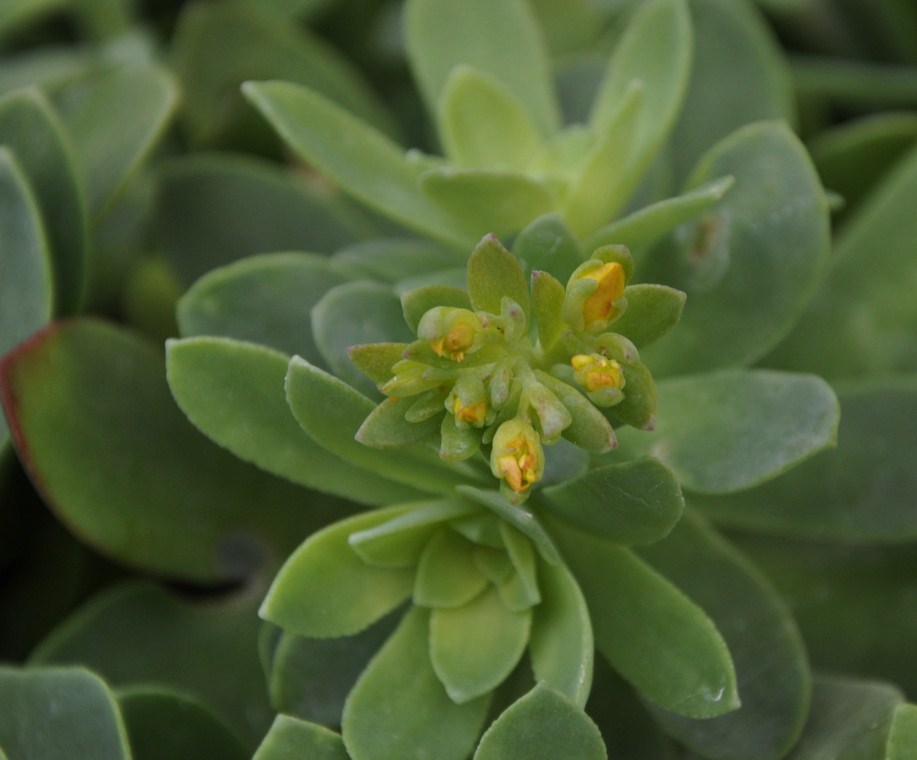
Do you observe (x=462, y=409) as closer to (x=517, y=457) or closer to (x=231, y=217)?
(x=517, y=457)

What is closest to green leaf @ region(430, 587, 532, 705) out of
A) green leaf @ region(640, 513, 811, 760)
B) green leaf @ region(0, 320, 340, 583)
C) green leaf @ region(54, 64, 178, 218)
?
green leaf @ region(640, 513, 811, 760)

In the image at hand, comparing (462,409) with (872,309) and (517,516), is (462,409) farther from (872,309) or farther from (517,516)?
(872,309)

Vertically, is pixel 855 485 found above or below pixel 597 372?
below

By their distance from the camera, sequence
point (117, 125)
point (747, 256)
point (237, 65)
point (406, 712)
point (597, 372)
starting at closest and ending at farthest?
point (597, 372) → point (406, 712) → point (747, 256) → point (117, 125) → point (237, 65)

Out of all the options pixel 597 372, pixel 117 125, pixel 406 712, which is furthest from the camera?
pixel 117 125

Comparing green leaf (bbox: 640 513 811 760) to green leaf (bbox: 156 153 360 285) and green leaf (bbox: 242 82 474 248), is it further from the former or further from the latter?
green leaf (bbox: 156 153 360 285)

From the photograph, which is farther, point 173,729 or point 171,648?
point 171,648

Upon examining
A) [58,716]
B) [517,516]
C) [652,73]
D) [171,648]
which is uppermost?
[652,73]

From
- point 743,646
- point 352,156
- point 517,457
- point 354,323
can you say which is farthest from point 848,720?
point 352,156
